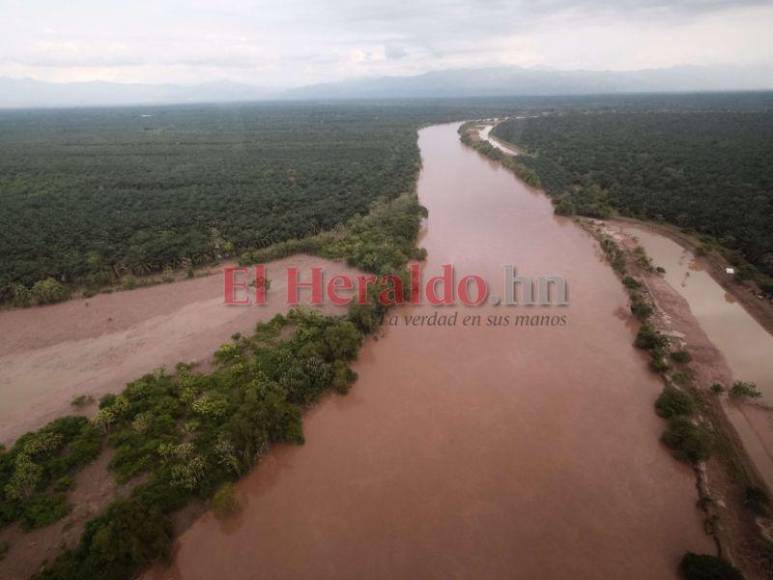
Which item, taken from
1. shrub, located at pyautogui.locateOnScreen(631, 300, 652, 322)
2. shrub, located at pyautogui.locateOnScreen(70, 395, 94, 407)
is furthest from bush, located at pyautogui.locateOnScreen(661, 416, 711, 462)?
shrub, located at pyautogui.locateOnScreen(70, 395, 94, 407)

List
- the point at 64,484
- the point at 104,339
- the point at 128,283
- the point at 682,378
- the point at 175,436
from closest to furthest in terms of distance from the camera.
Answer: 1. the point at 64,484
2. the point at 175,436
3. the point at 682,378
4. the point at 104,339
5. the point at 128,283

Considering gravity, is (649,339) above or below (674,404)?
above

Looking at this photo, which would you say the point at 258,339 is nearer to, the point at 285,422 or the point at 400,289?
the point at 285,422

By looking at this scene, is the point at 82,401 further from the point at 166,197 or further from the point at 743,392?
the point at 166,197

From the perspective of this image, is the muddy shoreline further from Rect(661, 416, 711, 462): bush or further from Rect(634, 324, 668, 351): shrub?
Rect(661, 416, 711, 462): bush

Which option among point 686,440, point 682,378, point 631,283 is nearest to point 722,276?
point 631,283

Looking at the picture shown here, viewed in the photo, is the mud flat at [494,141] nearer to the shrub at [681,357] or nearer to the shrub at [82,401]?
the shrub at [681,357]
